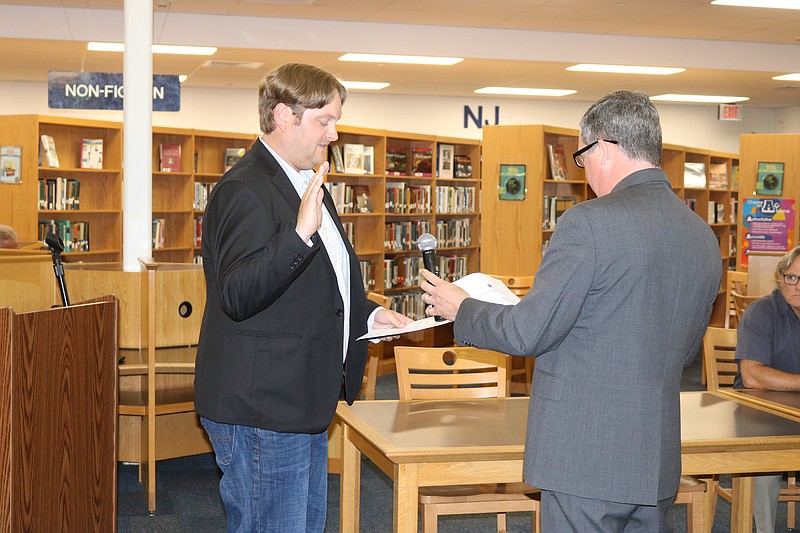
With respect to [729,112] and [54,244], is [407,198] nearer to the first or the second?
[729,112]

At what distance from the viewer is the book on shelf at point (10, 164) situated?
811 centimetres

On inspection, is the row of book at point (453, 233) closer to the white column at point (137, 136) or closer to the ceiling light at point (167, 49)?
the ceiling light at point (167, 49)

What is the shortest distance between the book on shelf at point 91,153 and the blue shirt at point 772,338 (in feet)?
21.6

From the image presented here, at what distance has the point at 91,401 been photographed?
2740 millimetres

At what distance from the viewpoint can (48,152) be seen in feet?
27.4

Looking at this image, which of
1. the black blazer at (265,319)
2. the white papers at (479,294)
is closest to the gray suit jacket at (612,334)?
the white papers at (479,294)

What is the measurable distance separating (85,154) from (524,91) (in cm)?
649

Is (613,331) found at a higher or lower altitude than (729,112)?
lower

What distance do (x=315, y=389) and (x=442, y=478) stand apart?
651mm

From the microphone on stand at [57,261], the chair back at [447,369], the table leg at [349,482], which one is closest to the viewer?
the table leg at [349,482]

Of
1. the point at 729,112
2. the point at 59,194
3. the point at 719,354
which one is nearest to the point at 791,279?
the point at 719,354

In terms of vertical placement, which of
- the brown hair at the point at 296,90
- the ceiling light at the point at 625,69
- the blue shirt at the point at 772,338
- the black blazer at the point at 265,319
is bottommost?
the blue shirt at the point at 772,338

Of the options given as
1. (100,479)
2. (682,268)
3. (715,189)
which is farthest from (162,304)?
(715,189)

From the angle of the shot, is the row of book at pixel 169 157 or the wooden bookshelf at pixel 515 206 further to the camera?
the row of book at pixel 169 157
